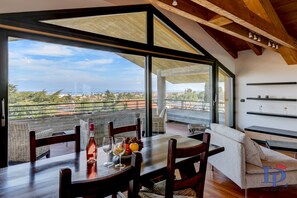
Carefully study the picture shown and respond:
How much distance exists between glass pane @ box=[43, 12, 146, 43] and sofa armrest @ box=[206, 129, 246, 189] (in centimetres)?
220

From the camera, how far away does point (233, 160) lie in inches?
102

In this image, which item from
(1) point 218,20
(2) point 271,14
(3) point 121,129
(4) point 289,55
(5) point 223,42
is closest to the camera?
(3) point 121,129

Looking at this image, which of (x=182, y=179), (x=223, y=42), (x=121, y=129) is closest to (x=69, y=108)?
(x=121, y=129)

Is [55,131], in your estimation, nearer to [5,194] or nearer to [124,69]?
[124,69]

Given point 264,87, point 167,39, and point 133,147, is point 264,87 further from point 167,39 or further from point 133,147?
point 133,147

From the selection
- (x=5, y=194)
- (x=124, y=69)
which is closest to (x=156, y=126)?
(x=124, y=69)

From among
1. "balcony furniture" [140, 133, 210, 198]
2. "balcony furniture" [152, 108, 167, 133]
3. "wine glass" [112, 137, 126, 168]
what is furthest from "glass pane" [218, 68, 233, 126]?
"wine glass" [112, 137, 126, 168]

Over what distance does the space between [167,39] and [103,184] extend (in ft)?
12.2

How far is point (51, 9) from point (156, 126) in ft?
8.79

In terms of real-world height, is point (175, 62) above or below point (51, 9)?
below

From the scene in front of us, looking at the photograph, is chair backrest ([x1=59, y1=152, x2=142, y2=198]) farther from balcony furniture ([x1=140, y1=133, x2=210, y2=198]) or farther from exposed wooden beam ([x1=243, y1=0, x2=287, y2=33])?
exposed wooden beam ([x1=243, y1=0, x2=287, y2=33])

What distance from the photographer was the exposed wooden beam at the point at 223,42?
511cm

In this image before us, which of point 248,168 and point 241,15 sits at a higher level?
point 241,15

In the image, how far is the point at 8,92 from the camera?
2.42m
